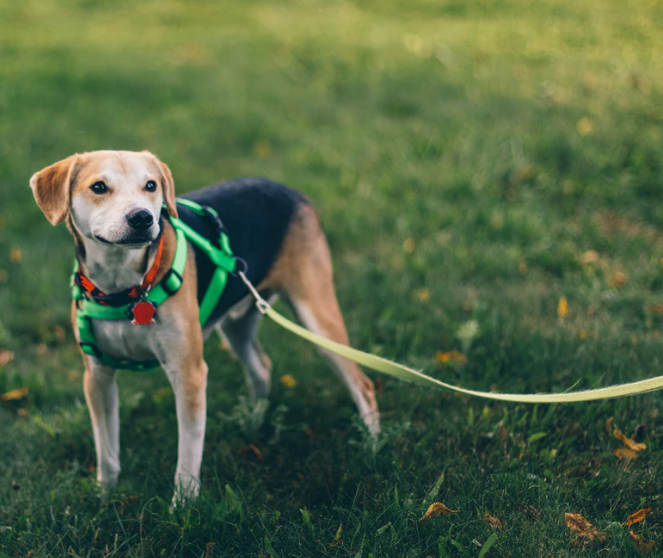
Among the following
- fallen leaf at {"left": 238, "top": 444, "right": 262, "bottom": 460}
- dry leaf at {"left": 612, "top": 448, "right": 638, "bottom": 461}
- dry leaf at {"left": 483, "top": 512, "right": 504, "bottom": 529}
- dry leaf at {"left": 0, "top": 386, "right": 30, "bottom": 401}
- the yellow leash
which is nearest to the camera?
the yellow leash

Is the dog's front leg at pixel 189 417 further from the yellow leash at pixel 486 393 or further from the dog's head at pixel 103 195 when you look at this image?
the dog's head at pixel 103 195

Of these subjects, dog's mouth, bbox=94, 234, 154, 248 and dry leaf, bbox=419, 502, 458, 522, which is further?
dry leaf, bbox=419, 502, 458, 522

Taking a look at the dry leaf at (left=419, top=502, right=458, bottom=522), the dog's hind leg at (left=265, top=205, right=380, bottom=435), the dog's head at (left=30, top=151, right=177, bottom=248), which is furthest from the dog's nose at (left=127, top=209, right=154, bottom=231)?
the dry leaf at (left=419, top=502, right=458, bottom=522)

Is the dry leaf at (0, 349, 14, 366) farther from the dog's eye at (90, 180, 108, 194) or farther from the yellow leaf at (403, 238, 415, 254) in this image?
the yellow leaf at (403, 238, 415, 254)

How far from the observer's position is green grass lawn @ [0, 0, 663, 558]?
2.76 meters

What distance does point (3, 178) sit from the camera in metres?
6.42

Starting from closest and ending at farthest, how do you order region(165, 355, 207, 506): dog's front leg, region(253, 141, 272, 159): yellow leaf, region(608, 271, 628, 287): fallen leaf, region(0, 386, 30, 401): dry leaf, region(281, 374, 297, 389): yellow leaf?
region(165, 355, 207, 506): dog's front leg < region(0, 386, 30, 401): dry leaf < region(281, 374, 297, 389): yellow leaf < region(608, 271, 628, 287): fallen leaf < region(253, 141, 272, 159): yellow leaf

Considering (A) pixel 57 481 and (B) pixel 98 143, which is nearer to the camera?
(A) pixel 57 481

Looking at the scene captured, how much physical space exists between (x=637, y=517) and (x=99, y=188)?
2.68m

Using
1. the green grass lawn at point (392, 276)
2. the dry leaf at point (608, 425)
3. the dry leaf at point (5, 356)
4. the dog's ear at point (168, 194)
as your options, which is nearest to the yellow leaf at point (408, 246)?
the green grass lawn at point (392, 276)

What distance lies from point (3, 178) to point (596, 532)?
20.7 feet

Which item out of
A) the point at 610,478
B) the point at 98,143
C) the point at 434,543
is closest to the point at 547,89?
the point at 98,143

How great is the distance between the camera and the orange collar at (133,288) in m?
2.68

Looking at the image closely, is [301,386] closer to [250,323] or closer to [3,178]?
[250,323]
